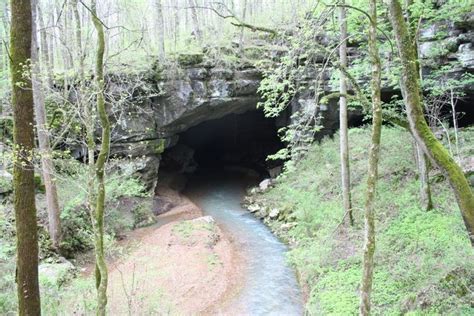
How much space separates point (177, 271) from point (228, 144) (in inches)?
808

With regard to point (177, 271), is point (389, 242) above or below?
above

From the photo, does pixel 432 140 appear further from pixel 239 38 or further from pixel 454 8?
pixel 239 38

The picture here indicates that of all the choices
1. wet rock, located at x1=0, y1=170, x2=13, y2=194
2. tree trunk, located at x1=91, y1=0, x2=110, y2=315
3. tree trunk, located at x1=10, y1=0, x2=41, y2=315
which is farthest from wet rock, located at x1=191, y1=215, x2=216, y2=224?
tree trunk, located at x1=10, y1=0, x2=41, y2=315

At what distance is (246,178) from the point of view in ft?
87.7

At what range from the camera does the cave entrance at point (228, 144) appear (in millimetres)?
27203

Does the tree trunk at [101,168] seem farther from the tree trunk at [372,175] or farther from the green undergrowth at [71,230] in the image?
the tree trunk at [372,175]

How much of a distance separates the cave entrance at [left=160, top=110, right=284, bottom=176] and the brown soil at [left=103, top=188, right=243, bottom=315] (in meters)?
10.7

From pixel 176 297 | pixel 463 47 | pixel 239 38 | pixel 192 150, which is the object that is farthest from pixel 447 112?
pixel 192 150

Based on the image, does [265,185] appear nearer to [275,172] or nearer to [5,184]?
[275,172]

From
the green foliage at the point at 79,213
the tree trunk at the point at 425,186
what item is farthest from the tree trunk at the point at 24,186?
the tree trunk at the point at 425,186

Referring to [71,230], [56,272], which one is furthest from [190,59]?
[56,272]

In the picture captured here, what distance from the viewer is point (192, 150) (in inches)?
1116

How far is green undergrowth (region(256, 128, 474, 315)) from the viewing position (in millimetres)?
6949

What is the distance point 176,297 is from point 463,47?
14.0 m
